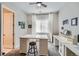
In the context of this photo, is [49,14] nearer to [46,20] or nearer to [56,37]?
[46,20]

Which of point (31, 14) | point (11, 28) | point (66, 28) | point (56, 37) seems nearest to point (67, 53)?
point (56, 37)

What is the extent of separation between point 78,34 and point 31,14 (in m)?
1.06

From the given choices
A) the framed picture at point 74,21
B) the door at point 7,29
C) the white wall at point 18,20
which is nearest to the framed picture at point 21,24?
the white wall at point 18,20

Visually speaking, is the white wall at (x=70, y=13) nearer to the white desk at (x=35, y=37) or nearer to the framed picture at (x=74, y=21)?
the framed picture at (x=74, y=21)

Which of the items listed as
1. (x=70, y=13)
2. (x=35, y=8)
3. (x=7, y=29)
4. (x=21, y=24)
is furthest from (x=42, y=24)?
(x=7, y=29)

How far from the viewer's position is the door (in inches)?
109

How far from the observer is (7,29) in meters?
2.77

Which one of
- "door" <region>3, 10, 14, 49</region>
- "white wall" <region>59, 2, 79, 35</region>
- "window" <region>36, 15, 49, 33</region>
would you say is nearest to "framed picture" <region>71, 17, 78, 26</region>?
"white wall" <region>59, 2, 79, 35</region>

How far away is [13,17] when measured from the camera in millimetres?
2777

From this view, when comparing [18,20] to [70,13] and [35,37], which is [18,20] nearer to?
[35,37]

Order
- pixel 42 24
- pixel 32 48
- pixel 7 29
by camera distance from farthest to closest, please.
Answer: pixel 32 48, pixel 7 29, pixel 42 24

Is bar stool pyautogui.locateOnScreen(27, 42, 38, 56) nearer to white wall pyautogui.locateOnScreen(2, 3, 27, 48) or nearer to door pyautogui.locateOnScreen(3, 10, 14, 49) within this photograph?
white wall pyautogui.locateOnScreen(2, 3, 27, 48)

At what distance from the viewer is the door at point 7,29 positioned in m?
2.76

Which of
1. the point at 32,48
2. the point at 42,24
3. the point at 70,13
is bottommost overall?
the point at 32,48
